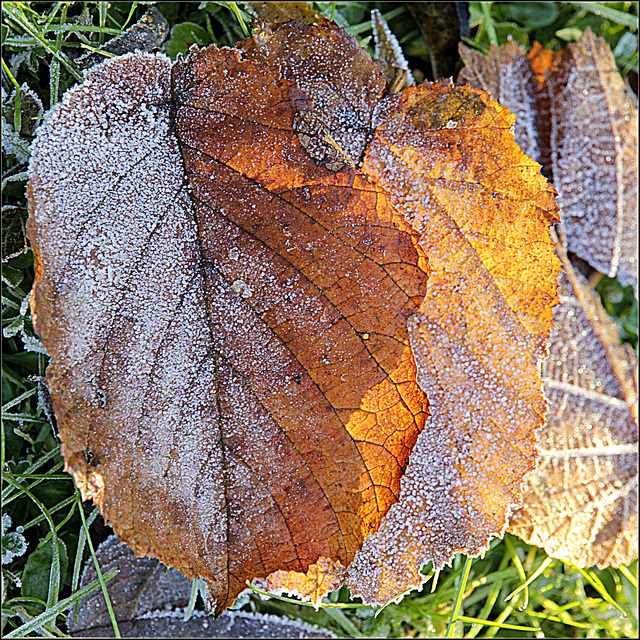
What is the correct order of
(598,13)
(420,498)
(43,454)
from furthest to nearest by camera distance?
1. (598,13)
2. (43,454)
3. (420,498)

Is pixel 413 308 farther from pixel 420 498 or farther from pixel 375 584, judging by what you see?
pixel 375 584

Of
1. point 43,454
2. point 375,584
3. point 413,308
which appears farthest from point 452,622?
point 43,454

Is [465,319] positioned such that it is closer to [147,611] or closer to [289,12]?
[289,12]

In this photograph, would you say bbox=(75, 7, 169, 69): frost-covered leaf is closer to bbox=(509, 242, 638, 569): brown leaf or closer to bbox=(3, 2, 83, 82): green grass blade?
bbox=(3, 2, 83, 82): green grass blade

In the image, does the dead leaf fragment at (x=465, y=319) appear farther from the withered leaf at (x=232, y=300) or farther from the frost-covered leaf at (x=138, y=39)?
the frost-covered leaf at (x=138, y=39)

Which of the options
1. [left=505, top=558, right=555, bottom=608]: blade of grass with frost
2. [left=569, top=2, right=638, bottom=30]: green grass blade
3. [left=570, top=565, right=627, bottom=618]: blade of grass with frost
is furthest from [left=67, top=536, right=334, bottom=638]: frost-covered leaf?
[left=569, top=2, right=638, bottom=30]: green grass blade

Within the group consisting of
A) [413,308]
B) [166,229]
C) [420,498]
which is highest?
[166,229]
